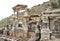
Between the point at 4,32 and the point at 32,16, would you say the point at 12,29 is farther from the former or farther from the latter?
the point at 32,16

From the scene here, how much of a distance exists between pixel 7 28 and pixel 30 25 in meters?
3.97

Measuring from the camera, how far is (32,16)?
2941cm

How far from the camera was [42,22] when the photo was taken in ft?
64.5

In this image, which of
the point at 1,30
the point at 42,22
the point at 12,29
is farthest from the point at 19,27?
the point at 42,22

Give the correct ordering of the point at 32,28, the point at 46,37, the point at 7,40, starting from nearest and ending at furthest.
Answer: the point at 46,37 → the point at 7,40 → the point at 32,28

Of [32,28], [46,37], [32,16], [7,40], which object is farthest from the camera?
[32,16]

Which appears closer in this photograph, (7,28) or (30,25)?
(30,25)

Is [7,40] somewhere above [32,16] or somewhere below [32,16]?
below

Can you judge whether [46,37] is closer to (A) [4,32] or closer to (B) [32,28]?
(B) [32,28]

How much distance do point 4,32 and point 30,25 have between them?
395 cm

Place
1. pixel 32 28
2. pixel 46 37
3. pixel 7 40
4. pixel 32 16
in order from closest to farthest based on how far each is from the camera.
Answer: pixel 46 37, pixel 7 40, pixel 32 28, pixel 32 16

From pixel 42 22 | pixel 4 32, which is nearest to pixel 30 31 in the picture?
pixel 4 32

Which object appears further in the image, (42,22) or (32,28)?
(32,28)

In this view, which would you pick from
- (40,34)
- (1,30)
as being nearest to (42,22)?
(40,34)
